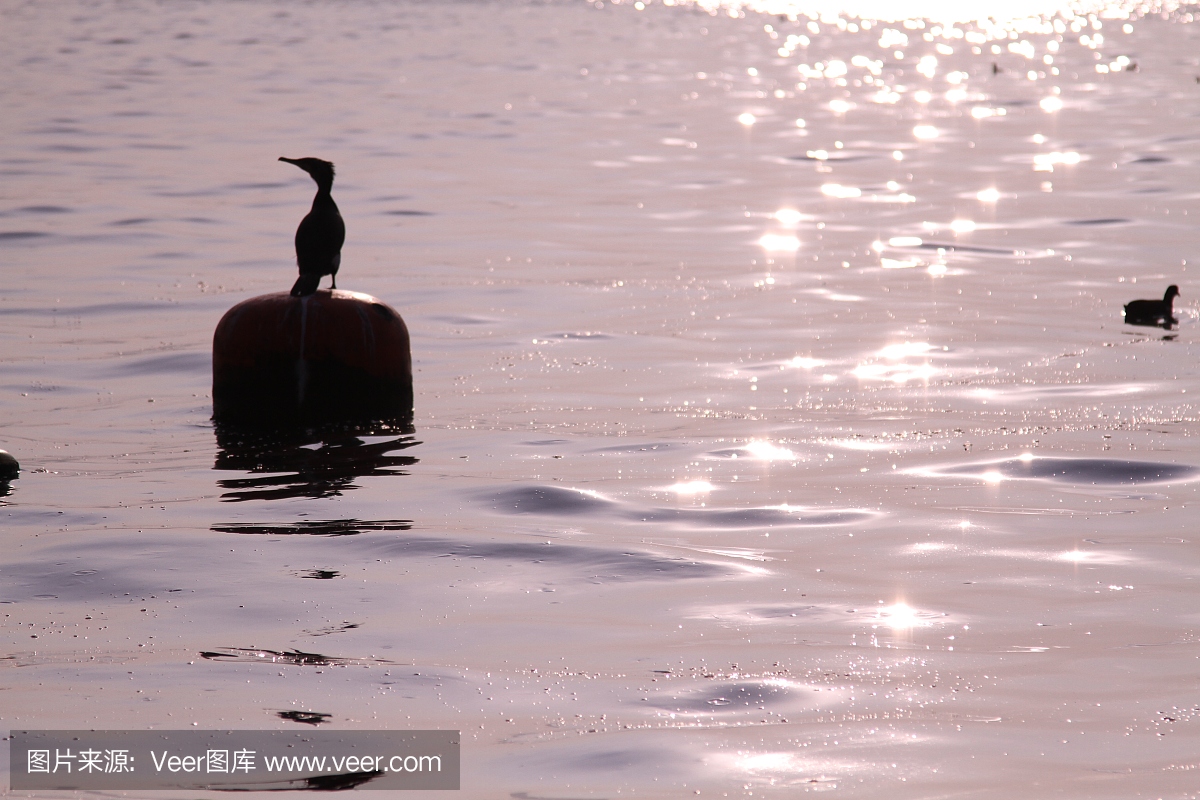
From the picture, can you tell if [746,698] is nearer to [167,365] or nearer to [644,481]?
[644,481]

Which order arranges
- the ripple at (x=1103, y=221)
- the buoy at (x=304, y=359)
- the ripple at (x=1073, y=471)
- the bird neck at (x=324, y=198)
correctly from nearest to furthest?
the ripple at (x=1073, y=471), the buoy at (x=304, y=359), the bird neck at (x=324, y=198), the ripple at (x=1103, y=221)

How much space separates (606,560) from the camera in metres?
8.19

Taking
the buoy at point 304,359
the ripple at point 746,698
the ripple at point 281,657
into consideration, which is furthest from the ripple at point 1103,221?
the ripple at point 281,657

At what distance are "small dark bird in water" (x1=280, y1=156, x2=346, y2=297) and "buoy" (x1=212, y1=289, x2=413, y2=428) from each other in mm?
187

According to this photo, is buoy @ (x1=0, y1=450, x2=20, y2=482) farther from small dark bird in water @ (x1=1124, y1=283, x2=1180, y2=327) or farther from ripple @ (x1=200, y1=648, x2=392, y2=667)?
small dark bird in water @ (x1=1124, y1=283, x2=1180, y2=327)

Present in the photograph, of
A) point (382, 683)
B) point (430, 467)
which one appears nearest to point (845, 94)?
point (430, 467)

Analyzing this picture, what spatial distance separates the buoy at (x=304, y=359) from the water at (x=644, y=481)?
334 mm

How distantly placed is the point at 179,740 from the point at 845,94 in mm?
39821

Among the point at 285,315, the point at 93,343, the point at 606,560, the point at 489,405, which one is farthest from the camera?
the point at 93,343

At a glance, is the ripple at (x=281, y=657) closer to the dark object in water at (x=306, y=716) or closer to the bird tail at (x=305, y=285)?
the dark object in water at (x=306, y=716)

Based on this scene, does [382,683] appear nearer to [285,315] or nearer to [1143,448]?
[285,315]

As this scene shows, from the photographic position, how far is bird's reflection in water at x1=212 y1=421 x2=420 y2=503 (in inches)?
376

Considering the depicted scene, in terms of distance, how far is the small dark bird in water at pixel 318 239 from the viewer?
440 inches

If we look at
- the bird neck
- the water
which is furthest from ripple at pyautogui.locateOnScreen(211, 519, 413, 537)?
the bird neck
